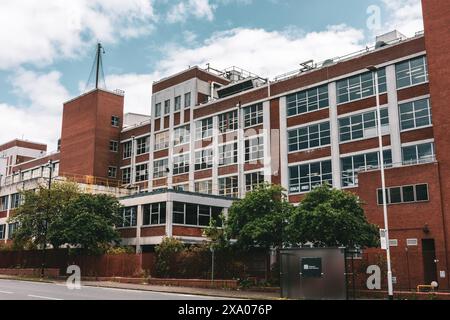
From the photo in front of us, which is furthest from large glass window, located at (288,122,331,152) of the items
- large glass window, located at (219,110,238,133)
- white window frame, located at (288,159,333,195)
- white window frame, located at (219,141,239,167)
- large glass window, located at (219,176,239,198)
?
large glass window, located at (219,176,239,198)

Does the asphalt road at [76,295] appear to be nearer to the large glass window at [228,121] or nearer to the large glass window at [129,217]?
the large glass window at [129,217]

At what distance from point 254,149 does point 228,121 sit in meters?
5.56

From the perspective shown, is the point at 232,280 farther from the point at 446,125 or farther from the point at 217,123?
the point at 217,123

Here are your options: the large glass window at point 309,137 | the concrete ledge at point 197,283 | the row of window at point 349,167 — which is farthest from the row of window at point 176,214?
the large glass window at point 309,137

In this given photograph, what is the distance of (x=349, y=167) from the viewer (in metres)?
45.8

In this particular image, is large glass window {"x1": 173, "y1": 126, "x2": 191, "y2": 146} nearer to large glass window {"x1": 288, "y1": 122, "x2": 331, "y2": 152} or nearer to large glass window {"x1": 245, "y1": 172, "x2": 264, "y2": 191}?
large glass window {"x1": 245, "y1": 172, "x2": 264, "y2": 191}

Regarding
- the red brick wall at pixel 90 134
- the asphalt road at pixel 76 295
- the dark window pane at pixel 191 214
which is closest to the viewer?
the asphalt road at pixel 76 295

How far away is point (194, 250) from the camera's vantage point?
3578cm

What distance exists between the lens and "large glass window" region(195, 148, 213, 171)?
57.7m

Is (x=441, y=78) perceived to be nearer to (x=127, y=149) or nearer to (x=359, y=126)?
(x=359, y=126)

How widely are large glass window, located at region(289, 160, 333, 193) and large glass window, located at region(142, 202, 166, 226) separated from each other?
1302 cm

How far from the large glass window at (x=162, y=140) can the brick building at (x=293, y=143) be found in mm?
125

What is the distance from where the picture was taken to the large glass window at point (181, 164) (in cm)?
6050

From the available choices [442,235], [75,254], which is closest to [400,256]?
[442,235]
